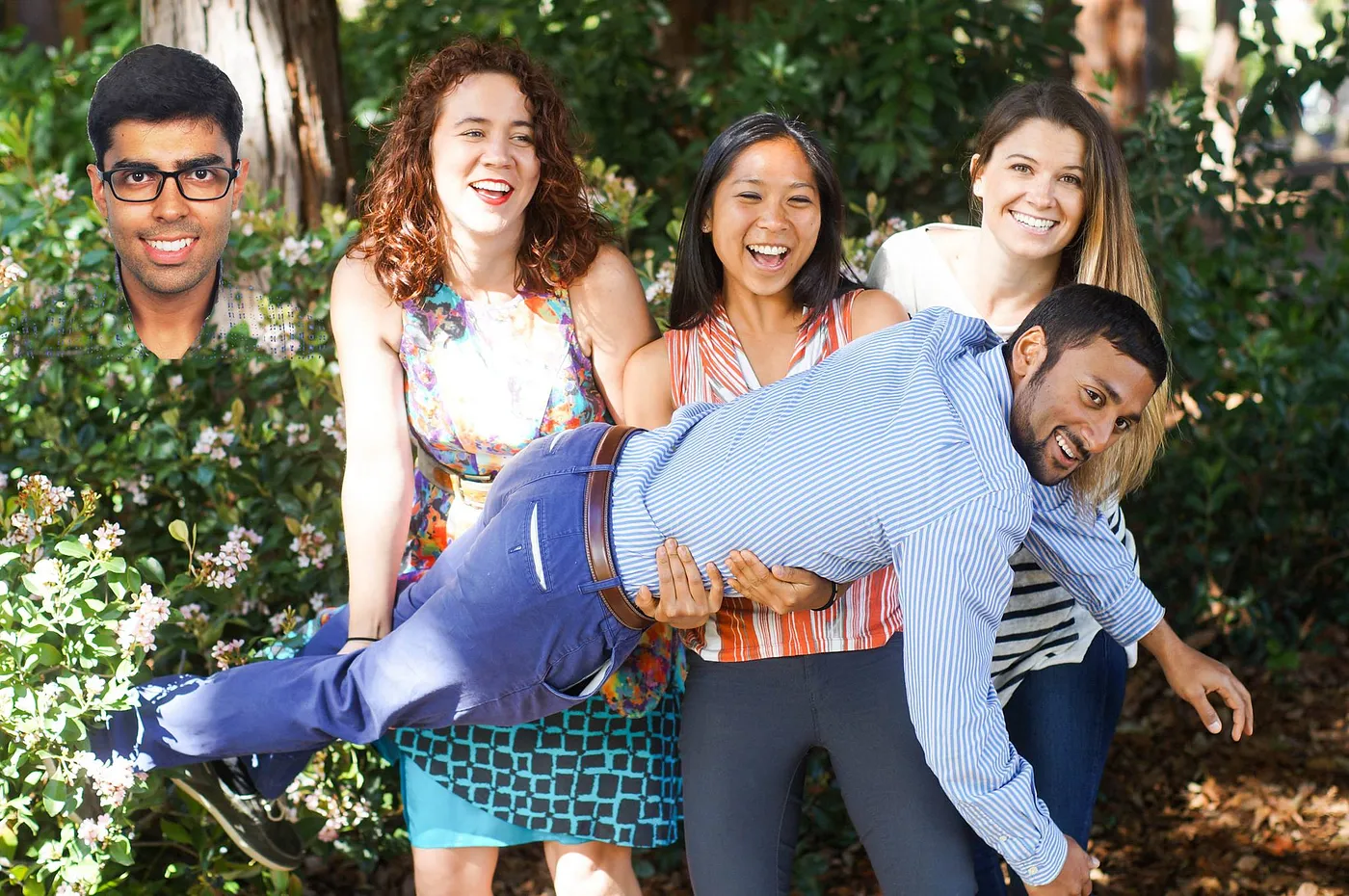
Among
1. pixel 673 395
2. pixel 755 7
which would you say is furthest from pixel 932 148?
pixel 673 395

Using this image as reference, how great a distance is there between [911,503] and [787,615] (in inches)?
15.3

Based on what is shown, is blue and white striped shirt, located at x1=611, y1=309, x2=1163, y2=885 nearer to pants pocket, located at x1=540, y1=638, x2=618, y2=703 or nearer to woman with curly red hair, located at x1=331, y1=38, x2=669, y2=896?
pants pocket, located at x1=540, y1=638, x2=618, y2=703

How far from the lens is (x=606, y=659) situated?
238cm

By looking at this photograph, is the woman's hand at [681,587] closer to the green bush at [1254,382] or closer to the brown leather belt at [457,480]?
the brown leather belt at [457,480]

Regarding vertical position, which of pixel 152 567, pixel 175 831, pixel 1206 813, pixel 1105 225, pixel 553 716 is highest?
pixel 1105 225

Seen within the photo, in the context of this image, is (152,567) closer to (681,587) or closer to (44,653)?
(44,653)

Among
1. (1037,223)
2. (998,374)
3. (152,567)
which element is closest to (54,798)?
(152,567)

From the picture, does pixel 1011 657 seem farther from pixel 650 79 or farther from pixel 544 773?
pixel 650 79

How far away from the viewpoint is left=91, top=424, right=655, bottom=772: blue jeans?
231 cm

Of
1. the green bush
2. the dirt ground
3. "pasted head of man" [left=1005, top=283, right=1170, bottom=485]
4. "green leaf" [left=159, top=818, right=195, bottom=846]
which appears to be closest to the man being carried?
"pasted head of man" [left=1005, top=283, right=1170, bottom=485]

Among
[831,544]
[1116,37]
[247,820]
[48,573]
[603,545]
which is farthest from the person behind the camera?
[1116,37]

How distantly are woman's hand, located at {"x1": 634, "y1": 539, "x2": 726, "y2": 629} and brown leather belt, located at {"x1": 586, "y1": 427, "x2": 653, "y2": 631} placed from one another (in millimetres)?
50

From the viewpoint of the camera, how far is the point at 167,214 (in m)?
2.40

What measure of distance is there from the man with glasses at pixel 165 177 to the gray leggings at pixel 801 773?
1.24 metres
